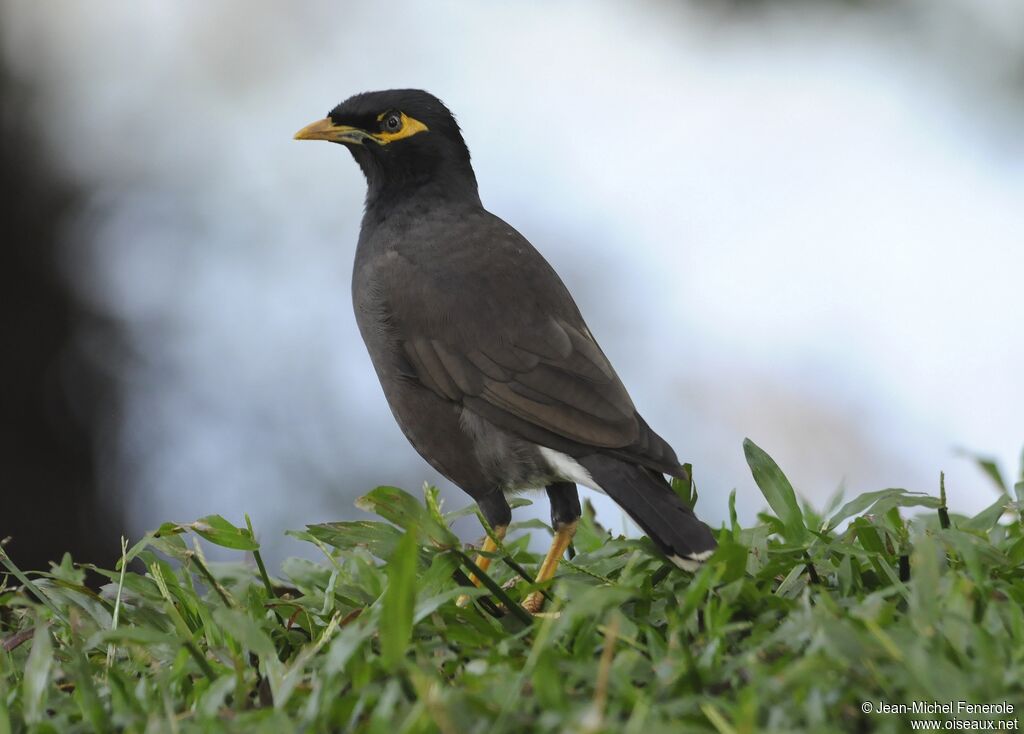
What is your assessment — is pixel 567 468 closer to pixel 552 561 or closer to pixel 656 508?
pixel 552 561

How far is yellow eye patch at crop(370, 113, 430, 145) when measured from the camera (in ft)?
14.7

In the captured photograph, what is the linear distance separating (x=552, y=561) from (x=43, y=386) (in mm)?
3833

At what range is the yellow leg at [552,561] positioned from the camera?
3.18 m

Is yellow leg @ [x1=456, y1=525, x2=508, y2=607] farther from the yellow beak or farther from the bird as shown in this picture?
the yellow beak

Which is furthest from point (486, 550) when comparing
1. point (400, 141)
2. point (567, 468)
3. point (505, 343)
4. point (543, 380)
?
point (400, 141)

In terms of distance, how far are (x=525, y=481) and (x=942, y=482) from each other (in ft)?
4.39

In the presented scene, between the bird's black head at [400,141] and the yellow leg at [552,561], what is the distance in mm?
1431

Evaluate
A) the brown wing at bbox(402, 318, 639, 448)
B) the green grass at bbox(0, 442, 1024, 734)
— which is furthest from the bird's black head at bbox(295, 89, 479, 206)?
the green grass at bbox(0, 442, 1024, 734)

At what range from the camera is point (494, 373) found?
3666 millimetres

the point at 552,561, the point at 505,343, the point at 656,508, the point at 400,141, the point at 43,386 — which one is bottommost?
the point at 552,561

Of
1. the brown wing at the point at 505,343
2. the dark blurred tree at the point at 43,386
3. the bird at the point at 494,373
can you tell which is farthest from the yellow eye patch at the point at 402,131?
the dark blurred tree at the point at 43,386

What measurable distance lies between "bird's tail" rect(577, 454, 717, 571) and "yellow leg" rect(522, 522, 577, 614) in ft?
0.93

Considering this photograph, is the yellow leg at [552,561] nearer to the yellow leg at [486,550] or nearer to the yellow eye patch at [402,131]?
the yellow leg at [486,550]

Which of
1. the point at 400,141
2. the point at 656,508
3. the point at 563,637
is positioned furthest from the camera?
the point at 400,141
